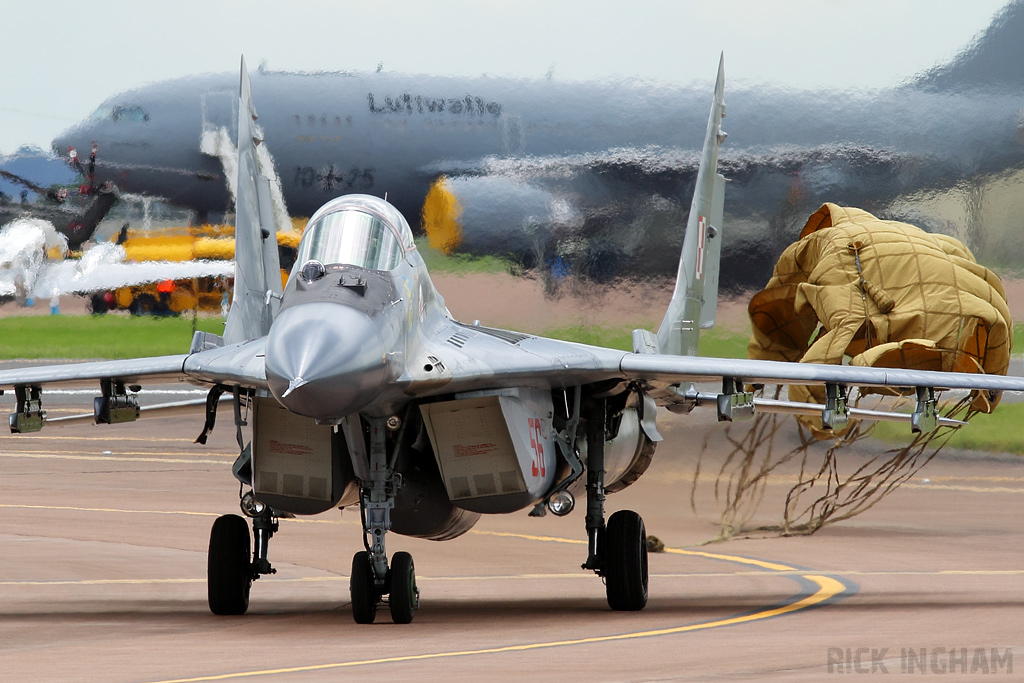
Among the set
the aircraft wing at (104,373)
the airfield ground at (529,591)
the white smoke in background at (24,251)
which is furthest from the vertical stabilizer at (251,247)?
the white smoke in background at (24,251)

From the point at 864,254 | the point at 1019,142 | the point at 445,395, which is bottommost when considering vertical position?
the point at 445,395

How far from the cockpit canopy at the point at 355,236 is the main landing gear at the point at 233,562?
2.65 metres

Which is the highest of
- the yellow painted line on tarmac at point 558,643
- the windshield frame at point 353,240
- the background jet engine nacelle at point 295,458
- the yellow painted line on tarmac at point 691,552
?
the windshield frame at point 353,240

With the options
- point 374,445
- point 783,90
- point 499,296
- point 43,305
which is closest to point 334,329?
point 374,445

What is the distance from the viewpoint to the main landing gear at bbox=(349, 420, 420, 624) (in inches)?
402

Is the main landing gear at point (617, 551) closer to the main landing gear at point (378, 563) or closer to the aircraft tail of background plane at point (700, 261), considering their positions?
the main landing gear at point (378, 563)

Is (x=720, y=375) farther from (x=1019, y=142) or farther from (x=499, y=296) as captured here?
(x=1019, y=142)

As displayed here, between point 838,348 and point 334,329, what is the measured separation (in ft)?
32.7

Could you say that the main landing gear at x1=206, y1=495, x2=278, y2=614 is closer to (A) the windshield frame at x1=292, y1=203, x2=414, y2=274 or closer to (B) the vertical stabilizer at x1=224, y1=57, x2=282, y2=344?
(A) the windshield frame at x1=292, y1=203, x2=414, y2=274

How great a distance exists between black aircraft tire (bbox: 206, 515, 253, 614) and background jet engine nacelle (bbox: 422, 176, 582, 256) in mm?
10567

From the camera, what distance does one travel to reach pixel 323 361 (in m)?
8.58

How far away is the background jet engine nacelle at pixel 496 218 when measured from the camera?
21.9 metres

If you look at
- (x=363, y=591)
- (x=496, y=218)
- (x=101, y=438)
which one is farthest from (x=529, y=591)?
(x=101, y=438)

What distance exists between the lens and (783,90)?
74.6 feet
